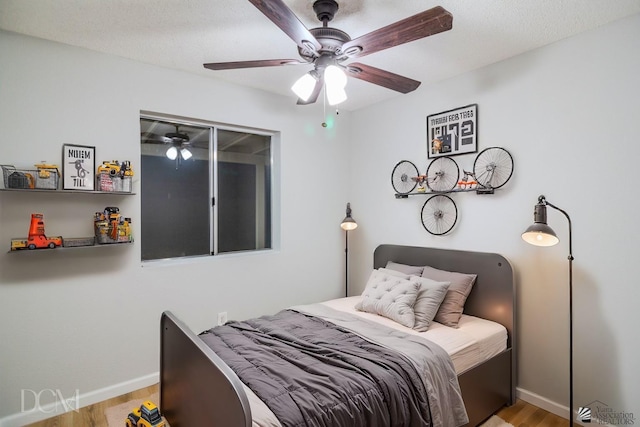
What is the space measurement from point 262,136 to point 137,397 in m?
2.56

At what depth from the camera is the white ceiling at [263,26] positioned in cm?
198

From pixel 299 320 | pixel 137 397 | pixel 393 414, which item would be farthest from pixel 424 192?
pixel 137 397

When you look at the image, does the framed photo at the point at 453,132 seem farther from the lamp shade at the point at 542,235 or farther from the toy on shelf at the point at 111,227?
the toy on shelf at the point at 111,227

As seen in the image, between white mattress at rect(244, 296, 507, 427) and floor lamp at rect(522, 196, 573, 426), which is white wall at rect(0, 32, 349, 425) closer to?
white mattress at rect(244, 296, 507, 427)

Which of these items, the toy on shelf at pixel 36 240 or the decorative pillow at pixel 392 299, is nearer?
the toy on shelf at pixel 36 240

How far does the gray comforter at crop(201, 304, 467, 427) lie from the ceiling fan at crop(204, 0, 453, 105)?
58.6 inches

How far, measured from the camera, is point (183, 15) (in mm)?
2082

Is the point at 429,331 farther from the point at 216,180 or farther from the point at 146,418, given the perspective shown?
the point at 216,180

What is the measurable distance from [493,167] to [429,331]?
4.58 feet

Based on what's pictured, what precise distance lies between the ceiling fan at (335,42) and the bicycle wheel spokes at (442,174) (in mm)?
1062

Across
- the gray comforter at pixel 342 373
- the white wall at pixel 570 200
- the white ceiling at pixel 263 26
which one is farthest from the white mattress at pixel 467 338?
the white ceiling at pixel 263 26

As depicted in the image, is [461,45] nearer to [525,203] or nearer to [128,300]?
[525,203]

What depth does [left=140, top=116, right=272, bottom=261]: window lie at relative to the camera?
2.98 m

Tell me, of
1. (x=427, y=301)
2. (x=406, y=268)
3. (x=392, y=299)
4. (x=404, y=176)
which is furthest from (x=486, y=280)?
(x=404, y=176)
